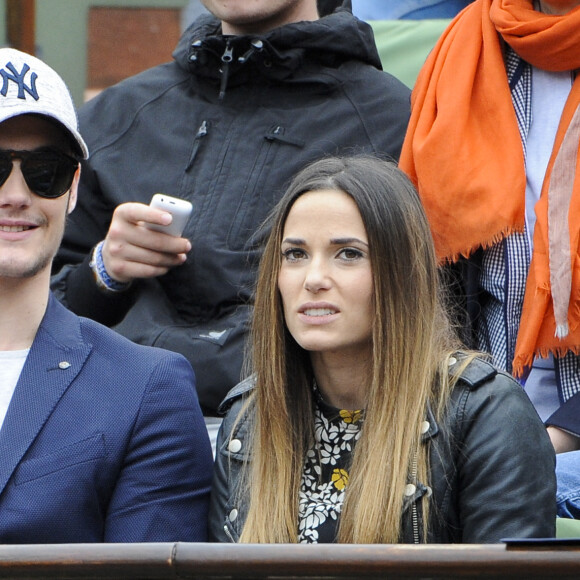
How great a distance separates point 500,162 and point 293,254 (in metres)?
0.61

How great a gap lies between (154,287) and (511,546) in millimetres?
1741

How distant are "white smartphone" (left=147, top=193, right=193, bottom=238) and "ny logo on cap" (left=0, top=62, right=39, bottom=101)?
42 centimetres

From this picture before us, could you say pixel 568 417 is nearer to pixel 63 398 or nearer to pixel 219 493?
pixel 219 493

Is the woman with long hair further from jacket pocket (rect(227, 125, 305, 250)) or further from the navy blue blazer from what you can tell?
jacket pocket (rect(227, 125, 305, 250))

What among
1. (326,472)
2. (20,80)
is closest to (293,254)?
(326,472)

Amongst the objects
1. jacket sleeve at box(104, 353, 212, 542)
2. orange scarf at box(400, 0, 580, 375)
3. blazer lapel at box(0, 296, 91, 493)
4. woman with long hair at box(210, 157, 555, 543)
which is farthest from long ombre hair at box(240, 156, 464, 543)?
blazer lapel at box(0, 296, 91, 493)

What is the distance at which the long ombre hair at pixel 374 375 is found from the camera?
232 centimetres

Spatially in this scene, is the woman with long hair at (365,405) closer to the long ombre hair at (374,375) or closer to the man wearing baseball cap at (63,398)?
the long ombre hair at (374,375)

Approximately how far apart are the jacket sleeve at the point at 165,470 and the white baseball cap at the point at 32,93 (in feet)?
1.95

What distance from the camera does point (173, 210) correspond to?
3041 millimetres

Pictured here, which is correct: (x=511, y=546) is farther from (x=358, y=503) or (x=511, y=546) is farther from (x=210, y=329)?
Result: (x=210, y=329)

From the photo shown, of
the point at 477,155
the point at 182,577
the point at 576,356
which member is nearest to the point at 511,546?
the point at 182,577

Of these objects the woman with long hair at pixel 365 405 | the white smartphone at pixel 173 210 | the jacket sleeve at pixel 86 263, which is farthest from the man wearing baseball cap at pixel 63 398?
the jacket sleeve at pixel 86 263

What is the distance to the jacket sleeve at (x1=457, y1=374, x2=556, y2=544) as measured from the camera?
7.36 ft
